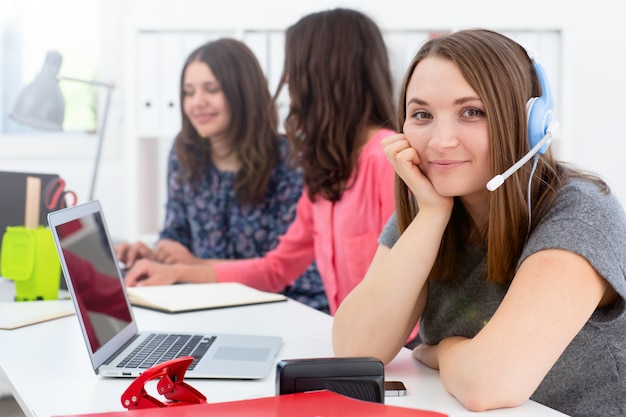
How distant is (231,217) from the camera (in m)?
2.63

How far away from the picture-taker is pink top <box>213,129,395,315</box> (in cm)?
203

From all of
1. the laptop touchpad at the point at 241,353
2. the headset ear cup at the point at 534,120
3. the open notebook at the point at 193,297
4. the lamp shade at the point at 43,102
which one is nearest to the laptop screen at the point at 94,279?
the laptop touchpad at the point at 241,353

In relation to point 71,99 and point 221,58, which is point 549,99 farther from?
point 71,99

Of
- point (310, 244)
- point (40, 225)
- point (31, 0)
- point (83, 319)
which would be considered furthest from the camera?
point (31, 0)

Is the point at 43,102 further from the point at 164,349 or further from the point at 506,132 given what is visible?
the point at 506,132

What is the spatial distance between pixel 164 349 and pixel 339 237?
2.84ft

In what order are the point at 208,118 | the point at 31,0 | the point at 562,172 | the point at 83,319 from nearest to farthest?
the point at 83,319 → the point at 562,172 → the point at 208,118 → the point at 31,0

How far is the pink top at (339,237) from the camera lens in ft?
6.67

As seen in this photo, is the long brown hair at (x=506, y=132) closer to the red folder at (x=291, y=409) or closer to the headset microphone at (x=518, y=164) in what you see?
the headset microphone at (x=518, y=164)

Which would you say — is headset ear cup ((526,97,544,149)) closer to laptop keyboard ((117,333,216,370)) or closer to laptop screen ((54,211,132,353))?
laptop keyboard ((117,333,216,370))

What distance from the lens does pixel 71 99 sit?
3637 millimetres

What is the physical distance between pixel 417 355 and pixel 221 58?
167 cm

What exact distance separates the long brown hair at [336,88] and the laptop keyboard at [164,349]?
0.79 meters

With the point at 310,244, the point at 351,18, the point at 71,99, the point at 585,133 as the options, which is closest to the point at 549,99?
the point at 351,18
